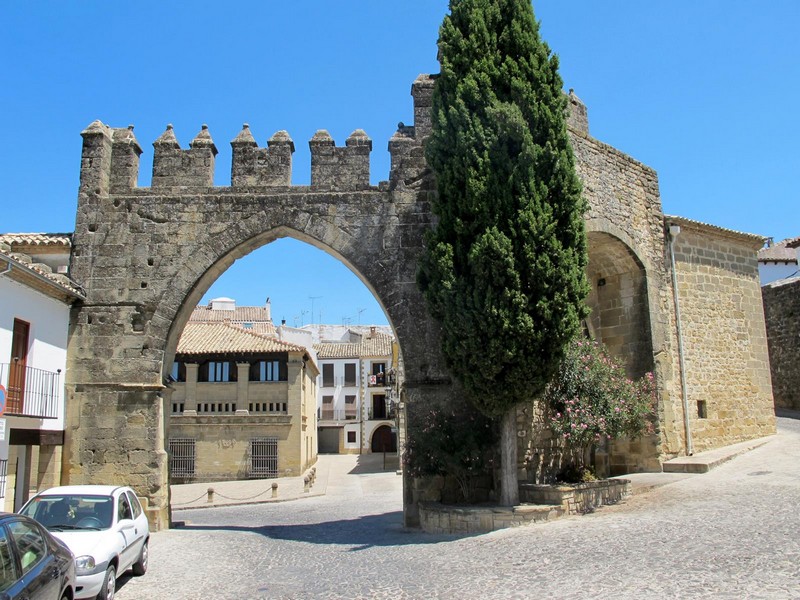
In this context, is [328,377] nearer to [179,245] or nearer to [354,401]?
[354,401]

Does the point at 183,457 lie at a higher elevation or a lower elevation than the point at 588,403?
lower

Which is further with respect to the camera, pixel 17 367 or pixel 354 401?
pixel 354 401

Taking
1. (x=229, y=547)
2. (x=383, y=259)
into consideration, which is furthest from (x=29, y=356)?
(x=383, y=259)

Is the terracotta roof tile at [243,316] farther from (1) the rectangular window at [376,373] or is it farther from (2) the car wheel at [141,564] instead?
(2) the car wheel at [141,564]

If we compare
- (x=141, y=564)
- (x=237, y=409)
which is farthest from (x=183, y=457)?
(x=141, y=564)

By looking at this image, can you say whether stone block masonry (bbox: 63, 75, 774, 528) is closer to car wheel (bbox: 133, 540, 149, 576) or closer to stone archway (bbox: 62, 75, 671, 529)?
stone archway (bbox: 62, 75, 671, 529)

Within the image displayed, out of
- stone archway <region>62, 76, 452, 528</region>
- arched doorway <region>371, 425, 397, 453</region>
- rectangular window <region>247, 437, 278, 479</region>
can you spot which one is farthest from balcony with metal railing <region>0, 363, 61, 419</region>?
arched doorway <region>371, 425, 397, 453</region>

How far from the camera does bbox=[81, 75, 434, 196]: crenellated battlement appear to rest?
40.7ft

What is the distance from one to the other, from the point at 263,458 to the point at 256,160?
1803 centimetres

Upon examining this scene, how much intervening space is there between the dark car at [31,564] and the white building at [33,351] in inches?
233

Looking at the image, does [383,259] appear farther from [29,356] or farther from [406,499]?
[29,356]

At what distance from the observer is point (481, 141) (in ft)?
33.7

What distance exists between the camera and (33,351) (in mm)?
10914

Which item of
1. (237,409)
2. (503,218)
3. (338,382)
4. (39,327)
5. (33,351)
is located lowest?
(237,409)
